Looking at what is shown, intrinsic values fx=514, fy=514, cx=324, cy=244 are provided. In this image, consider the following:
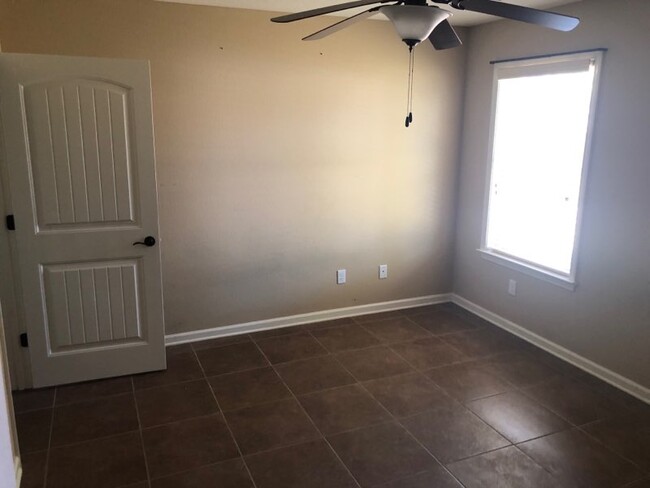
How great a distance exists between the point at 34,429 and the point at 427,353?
Result: 2459mm

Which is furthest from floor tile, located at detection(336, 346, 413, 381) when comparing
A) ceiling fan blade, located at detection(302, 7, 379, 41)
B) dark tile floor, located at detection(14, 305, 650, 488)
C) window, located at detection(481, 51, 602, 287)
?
ceiling fan blade, located at detection(302, 7, 379, 41)

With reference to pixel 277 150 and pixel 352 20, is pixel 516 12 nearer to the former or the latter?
pixel 352 20

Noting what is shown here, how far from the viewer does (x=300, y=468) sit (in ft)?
7.98

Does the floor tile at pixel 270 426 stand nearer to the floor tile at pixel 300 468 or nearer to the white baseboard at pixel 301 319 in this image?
the floor tile at pixel 300 468

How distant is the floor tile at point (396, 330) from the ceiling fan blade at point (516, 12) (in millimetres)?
2550

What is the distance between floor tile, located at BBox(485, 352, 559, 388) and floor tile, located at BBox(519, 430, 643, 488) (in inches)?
22.0

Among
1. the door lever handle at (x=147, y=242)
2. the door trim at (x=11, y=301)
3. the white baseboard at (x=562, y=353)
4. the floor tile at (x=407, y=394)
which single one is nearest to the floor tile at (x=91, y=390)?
the door trim at (x=11, y=301)

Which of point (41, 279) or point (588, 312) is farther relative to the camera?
point (588, 312)

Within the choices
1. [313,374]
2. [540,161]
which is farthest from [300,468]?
[540,161]

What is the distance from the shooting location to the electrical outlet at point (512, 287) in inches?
156

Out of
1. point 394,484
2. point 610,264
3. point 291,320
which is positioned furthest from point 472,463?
point 291,320

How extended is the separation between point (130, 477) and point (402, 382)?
5.44ft

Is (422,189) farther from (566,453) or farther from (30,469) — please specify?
(30,469)

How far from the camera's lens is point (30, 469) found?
2385mm
